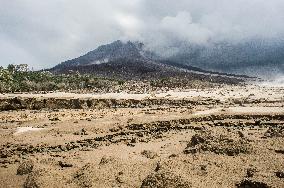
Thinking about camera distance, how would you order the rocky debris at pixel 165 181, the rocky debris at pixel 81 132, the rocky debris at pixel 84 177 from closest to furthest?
1. the rocky debris at pixel 165 181
2. the rocky debris at pixel 84 177
3. the rocky debris at pixel 81 132

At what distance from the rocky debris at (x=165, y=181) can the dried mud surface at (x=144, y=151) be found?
0.02 m

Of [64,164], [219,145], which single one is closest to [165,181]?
[219,145]

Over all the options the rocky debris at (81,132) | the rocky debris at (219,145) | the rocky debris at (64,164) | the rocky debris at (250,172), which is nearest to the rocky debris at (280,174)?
the rocky debris at (250,172)

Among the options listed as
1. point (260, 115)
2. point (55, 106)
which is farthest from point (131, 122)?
point (55, 106)

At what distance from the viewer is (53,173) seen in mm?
11297

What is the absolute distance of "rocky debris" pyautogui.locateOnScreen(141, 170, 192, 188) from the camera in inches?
356

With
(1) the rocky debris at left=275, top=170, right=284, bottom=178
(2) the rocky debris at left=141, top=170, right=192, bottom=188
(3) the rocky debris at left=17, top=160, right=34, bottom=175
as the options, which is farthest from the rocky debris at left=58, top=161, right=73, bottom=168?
(1) the rocky debris at left=275, top=170, right=284, bottom=178

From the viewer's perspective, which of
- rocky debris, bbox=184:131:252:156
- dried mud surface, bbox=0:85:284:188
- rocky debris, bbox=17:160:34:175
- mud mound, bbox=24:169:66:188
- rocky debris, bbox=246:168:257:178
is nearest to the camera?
rocky debris, bbox=246:168:257:178

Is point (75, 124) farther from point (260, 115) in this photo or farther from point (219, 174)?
point (219, 174)

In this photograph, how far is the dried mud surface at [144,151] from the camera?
393 inches

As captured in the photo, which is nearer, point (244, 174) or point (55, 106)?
point (244, 174)

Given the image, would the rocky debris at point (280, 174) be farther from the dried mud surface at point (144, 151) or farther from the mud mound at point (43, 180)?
the mud mound at point (43, 180)

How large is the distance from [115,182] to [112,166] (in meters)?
1.17

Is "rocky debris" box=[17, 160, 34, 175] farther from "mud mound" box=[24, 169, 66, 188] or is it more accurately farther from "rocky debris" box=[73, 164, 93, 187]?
"rocky debris" box=[73, 164, 93, 187]
